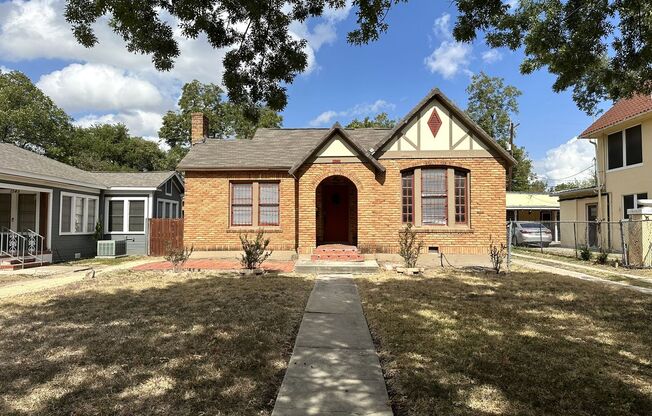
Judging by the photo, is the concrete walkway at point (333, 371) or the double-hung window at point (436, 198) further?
the double-hung window at point (436, 198)

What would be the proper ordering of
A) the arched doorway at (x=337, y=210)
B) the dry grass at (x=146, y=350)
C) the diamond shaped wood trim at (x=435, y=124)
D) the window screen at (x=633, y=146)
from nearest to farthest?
the dry grass at (x=146, y=350), the diamond shaped wood trim at (x=435, y=124), the arched doorway at (x=337, y=210), the window screen at (x=633, y=146)

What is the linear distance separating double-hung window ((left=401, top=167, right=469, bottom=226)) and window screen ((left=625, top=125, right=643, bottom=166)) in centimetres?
1080

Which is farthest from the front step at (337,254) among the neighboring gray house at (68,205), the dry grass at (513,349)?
the neighboring gray house at (68,205)

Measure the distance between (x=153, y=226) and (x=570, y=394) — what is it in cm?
1985

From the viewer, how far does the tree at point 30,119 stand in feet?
135

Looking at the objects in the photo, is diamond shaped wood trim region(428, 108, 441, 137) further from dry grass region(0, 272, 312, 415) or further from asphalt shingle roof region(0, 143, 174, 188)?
asphalt shingle roof region(0, 143, 174, 188)

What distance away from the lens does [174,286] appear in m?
10.4

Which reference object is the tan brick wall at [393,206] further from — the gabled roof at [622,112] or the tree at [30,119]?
the tree at [30,119]

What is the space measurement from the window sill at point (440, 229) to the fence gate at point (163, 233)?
1199 cm

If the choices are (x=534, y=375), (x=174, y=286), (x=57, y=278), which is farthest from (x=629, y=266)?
(x=57, y=278)

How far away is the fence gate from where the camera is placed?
2019 centimetres

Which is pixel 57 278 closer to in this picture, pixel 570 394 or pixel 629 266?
pixel 570 394

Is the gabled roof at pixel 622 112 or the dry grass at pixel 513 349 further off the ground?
the gabled roof at pixel 622 112

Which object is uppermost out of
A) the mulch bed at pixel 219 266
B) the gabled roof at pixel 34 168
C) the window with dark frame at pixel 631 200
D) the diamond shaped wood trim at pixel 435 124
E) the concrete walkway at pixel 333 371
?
the diamond shaped wood trim at pixel 435 124
